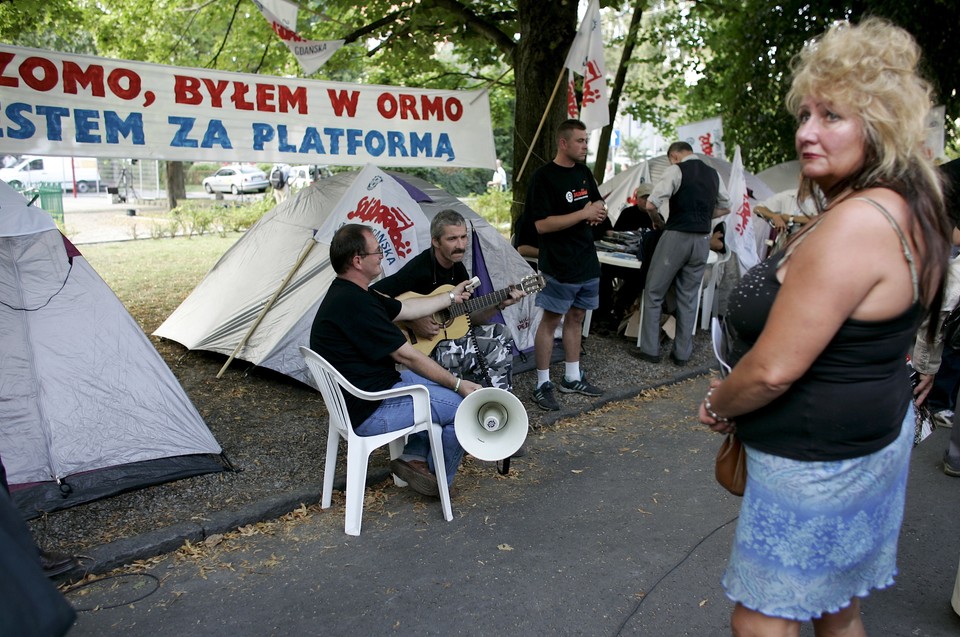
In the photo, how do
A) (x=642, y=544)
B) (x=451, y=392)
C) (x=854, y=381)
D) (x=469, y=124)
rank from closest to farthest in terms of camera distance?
1. (x=854, y=381)
2. (x=642, y=544)
3. (x=451, y=392)
4. (x=469, y=124)

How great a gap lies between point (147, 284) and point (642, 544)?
886 cm

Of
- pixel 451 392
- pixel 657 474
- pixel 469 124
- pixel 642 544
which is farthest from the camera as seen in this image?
pixel 469 124

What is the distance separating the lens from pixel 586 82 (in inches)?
265

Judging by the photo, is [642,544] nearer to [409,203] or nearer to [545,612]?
[545,612]

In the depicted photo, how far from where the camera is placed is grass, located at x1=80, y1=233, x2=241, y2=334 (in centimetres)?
919

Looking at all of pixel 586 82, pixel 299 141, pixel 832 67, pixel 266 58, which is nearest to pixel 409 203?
pixel 299 141

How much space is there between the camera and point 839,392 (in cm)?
166

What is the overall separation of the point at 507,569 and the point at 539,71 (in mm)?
5097

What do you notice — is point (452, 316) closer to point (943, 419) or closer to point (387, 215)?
point (387, 215)

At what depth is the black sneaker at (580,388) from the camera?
6.00m

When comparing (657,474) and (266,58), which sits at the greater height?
(266,58)

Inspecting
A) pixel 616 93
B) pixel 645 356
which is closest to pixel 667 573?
pixel 645 356

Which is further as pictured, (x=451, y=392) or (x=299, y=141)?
(x=299, y=141)

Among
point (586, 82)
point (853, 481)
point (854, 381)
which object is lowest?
point (853, 481)
